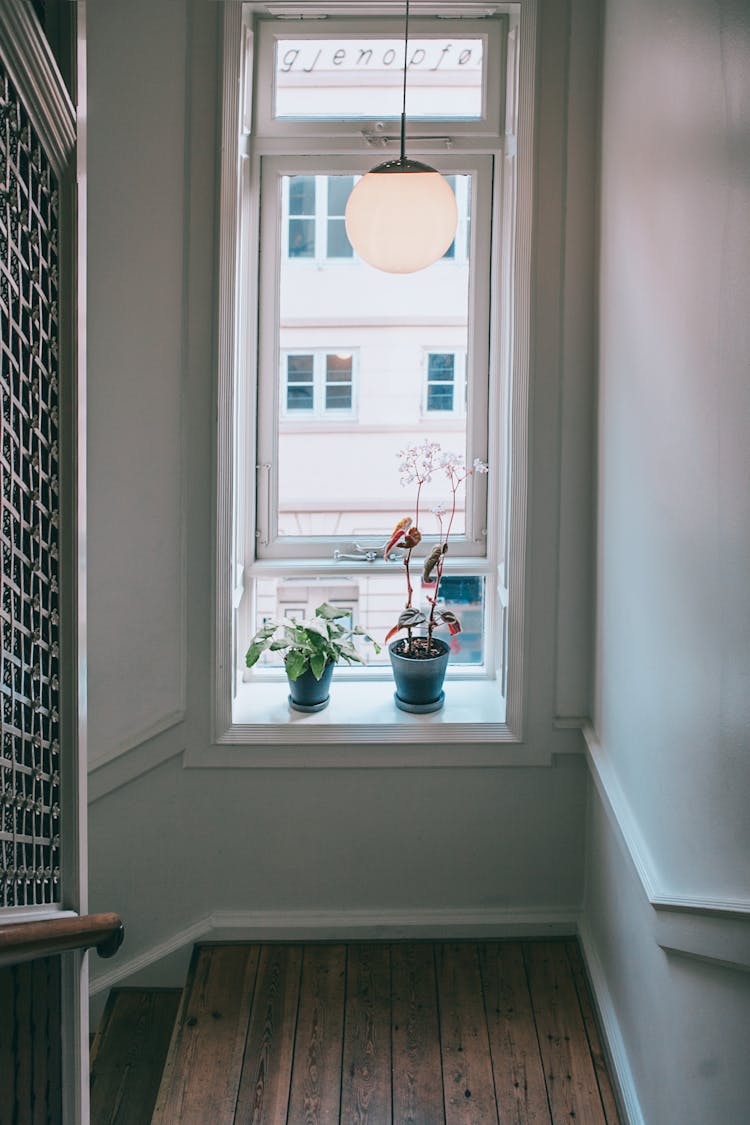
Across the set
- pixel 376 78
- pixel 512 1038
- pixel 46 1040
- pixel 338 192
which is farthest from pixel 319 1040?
pixel 376 78

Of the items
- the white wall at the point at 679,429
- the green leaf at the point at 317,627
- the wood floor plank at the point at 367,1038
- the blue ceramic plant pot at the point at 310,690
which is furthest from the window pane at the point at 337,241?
the wood floor plank at the point at 367,1038

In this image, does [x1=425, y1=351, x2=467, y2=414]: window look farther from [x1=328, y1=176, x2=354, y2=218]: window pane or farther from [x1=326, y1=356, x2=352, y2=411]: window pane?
[x1=328, y1=176, x2=354, y2=218]: window pane

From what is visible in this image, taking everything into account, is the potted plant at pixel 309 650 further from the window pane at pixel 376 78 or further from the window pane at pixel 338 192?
the window pane at pixel 376 78

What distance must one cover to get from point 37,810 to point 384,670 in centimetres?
193

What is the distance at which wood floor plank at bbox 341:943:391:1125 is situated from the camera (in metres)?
2.54

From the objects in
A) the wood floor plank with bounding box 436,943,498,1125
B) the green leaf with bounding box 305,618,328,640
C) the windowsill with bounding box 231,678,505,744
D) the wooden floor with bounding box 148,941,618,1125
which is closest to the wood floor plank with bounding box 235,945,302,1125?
the wooden floor with bounding box 148,941,618,1125

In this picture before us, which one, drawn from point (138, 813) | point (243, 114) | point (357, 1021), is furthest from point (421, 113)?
point (357, 1021)

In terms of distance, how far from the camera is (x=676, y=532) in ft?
6.82

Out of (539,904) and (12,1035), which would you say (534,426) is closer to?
(539,904)

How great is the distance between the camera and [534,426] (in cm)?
298

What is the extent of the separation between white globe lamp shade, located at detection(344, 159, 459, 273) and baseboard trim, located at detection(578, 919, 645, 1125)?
197 cm

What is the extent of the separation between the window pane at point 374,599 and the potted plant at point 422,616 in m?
0.06

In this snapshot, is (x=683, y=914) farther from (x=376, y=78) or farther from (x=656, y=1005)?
(x=376, y=78)

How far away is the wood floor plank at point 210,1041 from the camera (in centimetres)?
254
